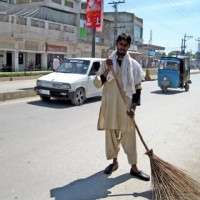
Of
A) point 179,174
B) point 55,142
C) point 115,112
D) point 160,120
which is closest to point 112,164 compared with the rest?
point 115,112

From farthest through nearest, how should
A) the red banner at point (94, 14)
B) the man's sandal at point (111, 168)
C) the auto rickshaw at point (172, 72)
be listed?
the red banner at point (94, 14), the auto rickshaw at point (172, 72), the man's sandal at point (111, 168)

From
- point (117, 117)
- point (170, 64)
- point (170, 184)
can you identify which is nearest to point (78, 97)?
point (117, 117)

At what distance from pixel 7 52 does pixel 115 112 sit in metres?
35.5

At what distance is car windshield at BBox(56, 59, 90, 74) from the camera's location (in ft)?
41.2

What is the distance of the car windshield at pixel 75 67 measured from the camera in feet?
41.2

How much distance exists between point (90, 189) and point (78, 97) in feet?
25.6

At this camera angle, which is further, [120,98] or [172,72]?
[172,72]

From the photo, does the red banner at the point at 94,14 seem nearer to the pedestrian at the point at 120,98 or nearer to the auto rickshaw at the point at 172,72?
the auto rickshaw at the point at 172,72

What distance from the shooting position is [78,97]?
473 inches

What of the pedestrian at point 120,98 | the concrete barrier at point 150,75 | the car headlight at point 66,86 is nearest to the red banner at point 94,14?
the concrete barrier at point 150,75

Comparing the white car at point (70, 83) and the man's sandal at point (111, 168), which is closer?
the man's sandal at point (111, 168)

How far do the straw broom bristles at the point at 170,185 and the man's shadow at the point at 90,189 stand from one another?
0.22m

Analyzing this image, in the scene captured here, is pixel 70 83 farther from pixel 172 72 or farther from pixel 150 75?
pixel 150 75

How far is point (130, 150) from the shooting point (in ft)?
15.6
